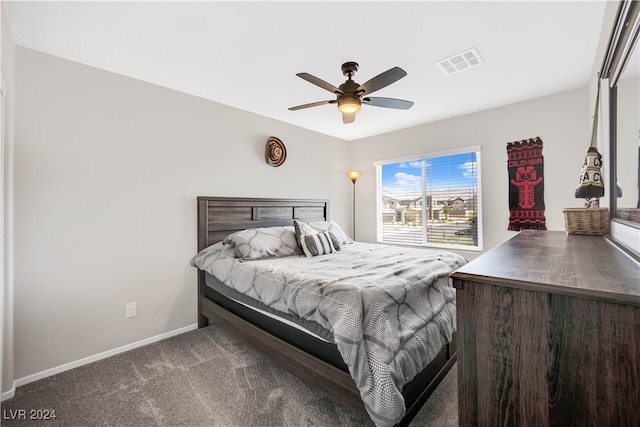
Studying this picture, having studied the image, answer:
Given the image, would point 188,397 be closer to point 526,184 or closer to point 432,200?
point 432,200

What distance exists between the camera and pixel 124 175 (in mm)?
2498

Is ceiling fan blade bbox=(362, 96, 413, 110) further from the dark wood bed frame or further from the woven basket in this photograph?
the dark wood bed frame

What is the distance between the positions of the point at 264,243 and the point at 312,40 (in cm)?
185

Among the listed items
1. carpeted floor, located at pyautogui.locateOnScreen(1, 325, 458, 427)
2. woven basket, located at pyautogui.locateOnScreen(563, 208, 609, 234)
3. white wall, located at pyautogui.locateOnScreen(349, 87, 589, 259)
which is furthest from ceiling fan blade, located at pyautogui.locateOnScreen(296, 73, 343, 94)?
white wall, located at pyautogui.locateOnScreen(349, 87, 589, 259)

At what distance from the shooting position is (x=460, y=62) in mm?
2355

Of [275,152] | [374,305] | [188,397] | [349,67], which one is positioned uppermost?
[349,67]

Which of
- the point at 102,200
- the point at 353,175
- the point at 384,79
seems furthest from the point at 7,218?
the point at 353,175

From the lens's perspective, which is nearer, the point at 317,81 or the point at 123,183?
the point at 317,81

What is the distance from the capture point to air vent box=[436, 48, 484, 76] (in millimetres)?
2232

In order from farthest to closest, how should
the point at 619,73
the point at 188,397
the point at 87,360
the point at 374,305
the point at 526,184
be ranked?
the point at 526,184
the point at 87,360
the point at 188,397
the point at 374,305
the point at 619,73

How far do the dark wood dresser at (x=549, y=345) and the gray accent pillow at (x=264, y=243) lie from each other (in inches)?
86.6

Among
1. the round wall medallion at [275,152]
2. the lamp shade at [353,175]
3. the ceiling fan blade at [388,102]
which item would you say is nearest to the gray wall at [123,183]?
the round wall medallion at [275,152]

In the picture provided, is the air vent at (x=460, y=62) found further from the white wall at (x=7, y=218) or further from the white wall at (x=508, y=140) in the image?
the white wall at (x=7, y=218)

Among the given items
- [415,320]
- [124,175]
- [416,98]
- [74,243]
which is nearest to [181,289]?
[74,243]
